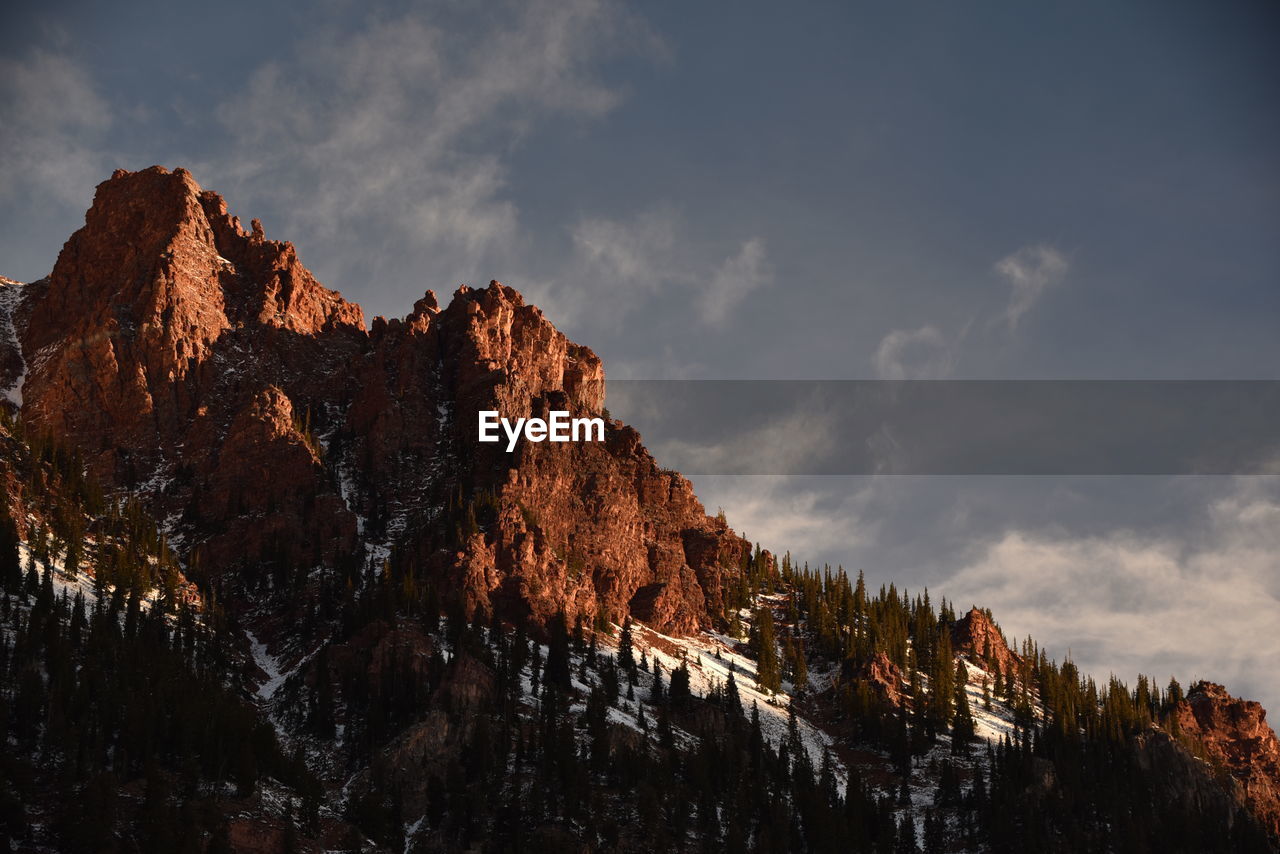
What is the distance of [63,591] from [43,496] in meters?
34.3

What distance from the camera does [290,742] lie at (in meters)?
149

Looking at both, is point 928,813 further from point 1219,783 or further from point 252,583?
point 252,583

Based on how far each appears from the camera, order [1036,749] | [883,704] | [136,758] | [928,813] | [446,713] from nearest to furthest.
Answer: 1. [136,758]
2. [446,713]
3. [928,813]
4. [1036,749]
5. [883,704]

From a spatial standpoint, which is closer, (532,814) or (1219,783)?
(532,814)

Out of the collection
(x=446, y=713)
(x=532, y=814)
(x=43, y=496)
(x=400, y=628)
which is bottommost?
(x=532, y=814)

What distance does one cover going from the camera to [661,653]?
19725 cm

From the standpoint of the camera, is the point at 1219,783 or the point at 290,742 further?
the point at 1219,783

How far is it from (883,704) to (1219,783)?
50.8m

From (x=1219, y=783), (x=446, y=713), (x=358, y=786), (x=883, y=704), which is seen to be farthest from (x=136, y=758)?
(x=1219, y=783)

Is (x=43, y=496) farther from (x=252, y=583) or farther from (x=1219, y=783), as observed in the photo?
(x=1219, y=783)

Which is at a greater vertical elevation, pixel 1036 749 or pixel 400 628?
pixel 400 628

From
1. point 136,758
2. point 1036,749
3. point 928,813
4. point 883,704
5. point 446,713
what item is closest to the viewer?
point 136,758

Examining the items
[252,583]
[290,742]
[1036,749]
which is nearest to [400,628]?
[290,742]

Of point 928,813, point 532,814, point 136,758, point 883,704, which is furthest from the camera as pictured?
point 883,704
